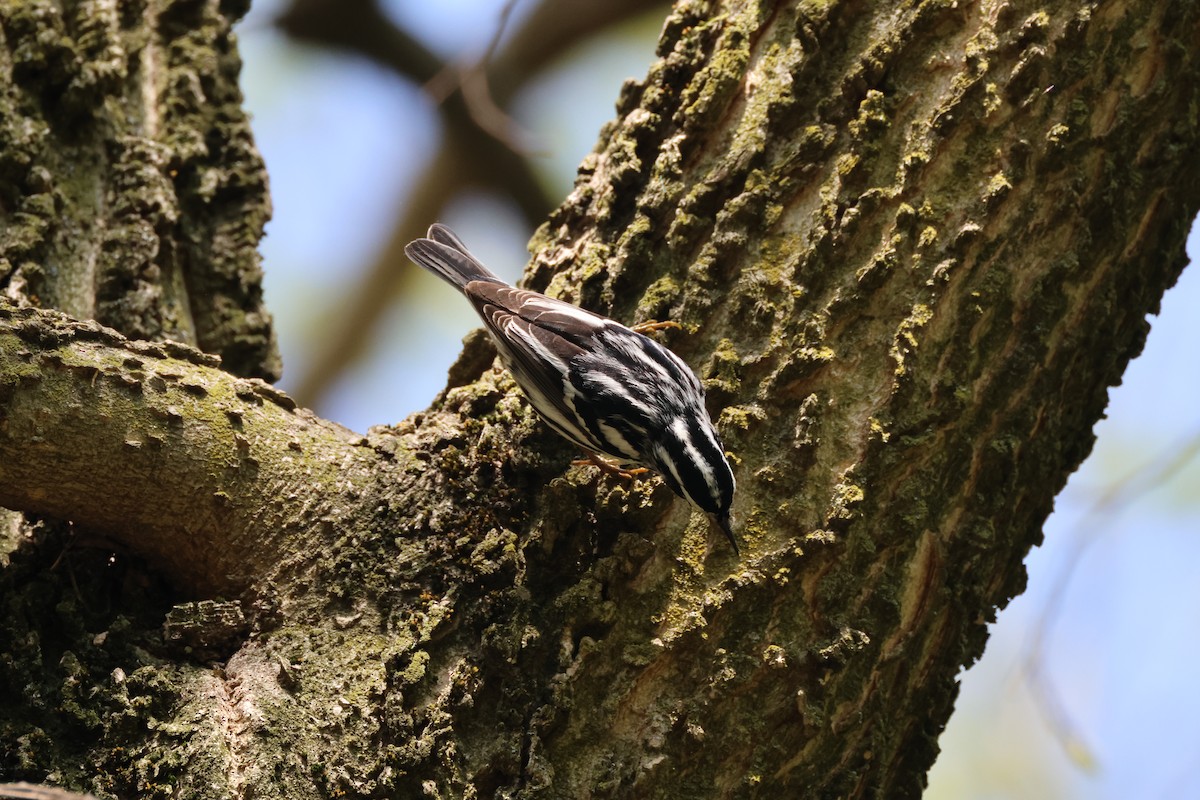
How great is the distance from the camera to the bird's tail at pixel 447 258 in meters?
3.88

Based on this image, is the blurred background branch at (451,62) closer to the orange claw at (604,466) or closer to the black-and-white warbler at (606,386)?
the black-and-white warbler at (606,386)

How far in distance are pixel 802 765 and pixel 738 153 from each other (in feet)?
5.35

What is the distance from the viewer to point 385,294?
6.87 m

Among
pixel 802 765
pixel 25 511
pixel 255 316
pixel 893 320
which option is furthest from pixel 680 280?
pixel 25 511

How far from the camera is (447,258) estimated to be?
394cm

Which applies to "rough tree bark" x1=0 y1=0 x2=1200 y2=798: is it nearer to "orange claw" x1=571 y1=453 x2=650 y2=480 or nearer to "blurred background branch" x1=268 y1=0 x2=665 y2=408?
"orange claw" x1=571 y1=453 x2=650 y2=480

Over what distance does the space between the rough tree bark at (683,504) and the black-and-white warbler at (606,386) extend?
75 millimetres

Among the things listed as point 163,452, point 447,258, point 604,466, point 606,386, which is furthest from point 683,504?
point 447,258

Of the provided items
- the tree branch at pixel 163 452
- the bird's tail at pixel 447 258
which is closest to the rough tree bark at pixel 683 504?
the tree branch at pixel 163 452

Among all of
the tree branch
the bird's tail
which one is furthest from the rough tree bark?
the bird's tail

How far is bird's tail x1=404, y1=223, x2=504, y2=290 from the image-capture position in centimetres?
388

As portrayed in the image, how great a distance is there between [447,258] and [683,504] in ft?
5.58

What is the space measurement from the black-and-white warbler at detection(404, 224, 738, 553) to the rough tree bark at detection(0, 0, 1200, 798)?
75 millimetres

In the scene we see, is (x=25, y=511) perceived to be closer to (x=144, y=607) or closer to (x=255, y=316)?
(x=144, y=607)
